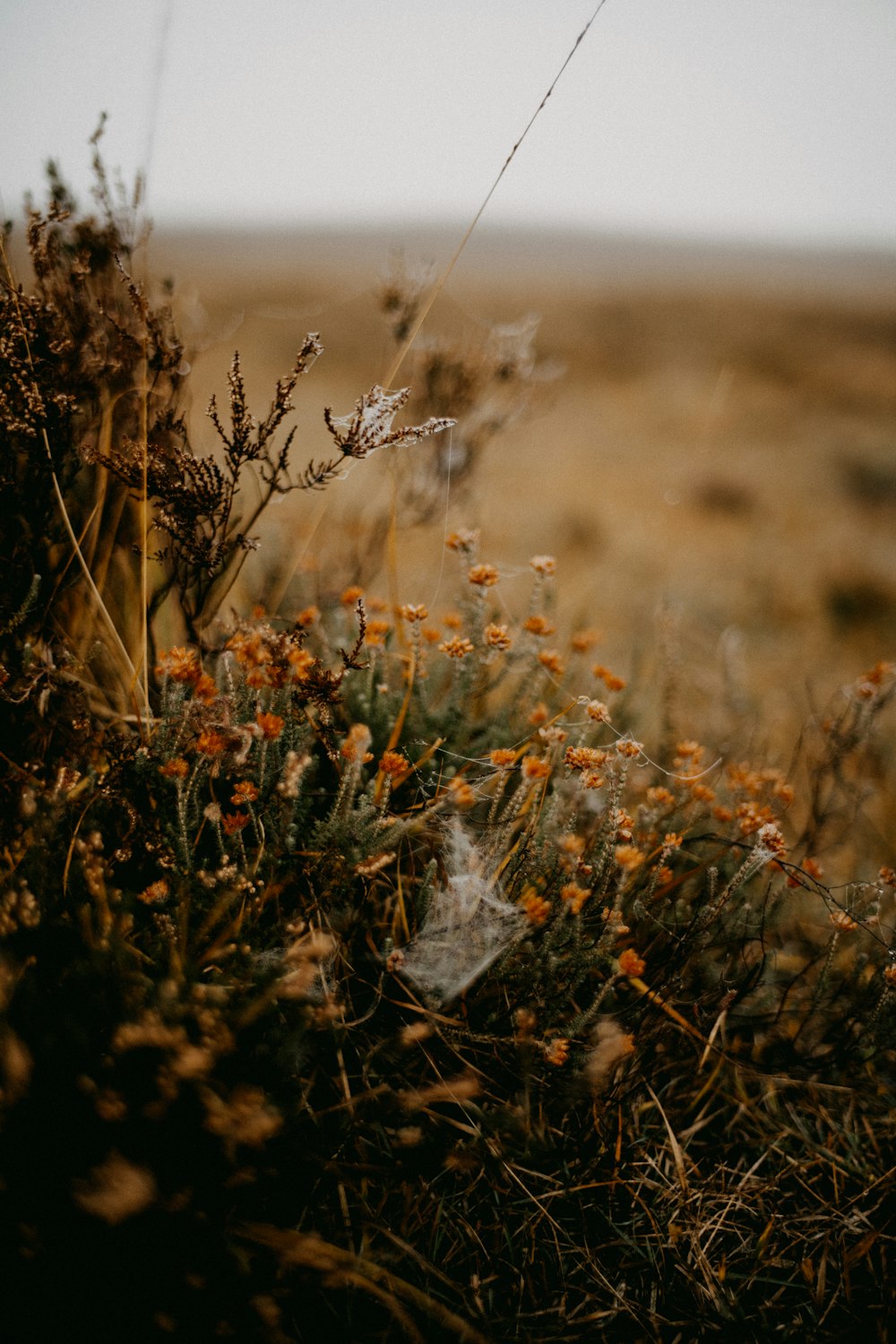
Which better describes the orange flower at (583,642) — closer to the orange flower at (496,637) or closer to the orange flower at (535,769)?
the orange flower at (496,637)

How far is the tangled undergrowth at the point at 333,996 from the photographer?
937mm

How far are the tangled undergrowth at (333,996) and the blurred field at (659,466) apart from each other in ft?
1.29

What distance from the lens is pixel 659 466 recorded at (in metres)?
8.64

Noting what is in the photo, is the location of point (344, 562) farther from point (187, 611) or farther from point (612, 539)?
point (612, 539)

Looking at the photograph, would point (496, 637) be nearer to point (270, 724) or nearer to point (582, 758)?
point (582, 758)

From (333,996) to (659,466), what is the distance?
8621mm

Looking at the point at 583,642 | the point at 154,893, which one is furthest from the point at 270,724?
the point at 583,642

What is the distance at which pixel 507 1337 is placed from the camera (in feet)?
3.45

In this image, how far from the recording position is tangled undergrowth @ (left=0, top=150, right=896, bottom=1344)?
937 millimetres

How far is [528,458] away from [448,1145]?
8.36 metres

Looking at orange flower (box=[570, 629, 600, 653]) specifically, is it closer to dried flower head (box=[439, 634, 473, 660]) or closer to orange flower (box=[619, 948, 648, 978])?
dried flower head (box=[439, 634, 473, 660])

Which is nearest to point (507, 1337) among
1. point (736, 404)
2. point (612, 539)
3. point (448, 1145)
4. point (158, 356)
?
point (448, 1145)

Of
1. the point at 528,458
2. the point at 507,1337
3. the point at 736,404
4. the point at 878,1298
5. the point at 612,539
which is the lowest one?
the point at 878,1298

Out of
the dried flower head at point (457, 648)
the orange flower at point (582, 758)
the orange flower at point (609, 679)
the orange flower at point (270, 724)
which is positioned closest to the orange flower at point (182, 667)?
the orange flower at point (270, 724)
